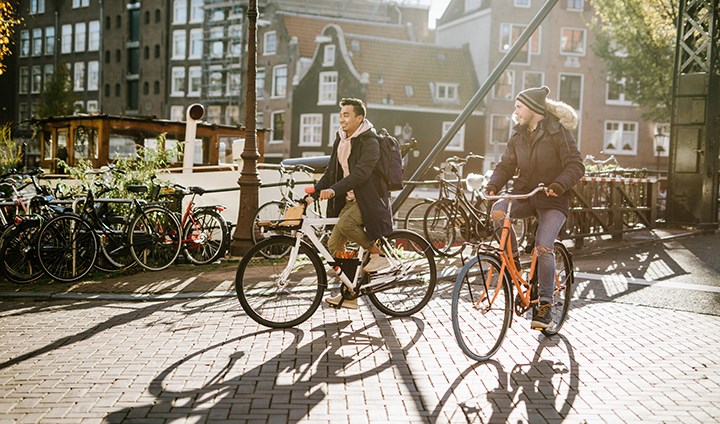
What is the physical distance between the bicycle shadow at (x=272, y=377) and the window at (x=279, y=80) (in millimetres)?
42439

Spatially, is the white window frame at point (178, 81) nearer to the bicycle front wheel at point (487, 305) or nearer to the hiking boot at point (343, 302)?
the hiking boot at point (343, 302)

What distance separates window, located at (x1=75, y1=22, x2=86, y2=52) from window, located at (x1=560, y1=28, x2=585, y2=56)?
37.6m

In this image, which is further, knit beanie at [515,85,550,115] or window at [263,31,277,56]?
window at [263,31,277,56]

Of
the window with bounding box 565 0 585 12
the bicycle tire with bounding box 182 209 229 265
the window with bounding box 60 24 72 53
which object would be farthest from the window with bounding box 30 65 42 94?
the bicycle tire with bounding box 182 209 229 265

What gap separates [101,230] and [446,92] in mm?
38806

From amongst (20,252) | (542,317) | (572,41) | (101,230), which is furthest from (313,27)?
(542,317)

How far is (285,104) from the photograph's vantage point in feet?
155

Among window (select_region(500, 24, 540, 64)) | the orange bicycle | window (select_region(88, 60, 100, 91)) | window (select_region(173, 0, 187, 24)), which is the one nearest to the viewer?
the orange bicycle

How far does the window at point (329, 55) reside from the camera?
45.0 meters

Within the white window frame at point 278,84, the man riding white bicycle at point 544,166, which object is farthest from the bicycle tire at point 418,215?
the white window frame at point 278,84

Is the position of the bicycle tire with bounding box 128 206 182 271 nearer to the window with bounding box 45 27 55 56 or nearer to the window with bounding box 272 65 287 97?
the window with bounding box 272 65 287 97

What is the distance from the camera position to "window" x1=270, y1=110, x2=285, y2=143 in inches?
1859

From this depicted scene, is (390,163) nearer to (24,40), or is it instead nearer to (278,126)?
(278,126)

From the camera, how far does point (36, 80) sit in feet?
213
